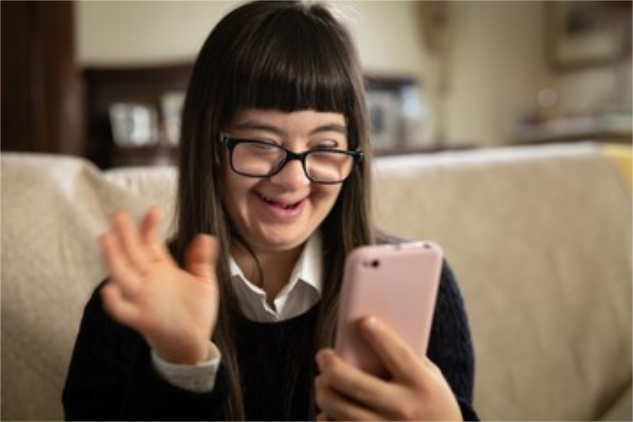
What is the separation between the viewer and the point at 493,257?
1282mm

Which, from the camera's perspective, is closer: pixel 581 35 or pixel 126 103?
pixel 126 103

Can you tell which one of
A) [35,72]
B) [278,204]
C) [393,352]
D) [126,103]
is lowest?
[393,352]

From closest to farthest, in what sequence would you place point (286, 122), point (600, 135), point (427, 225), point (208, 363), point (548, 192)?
point (208, 363) < point (286, 122) < point (427, 225) < point (548, 192) < point (600, 135)

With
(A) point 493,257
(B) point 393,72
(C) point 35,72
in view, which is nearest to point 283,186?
(A) point 493,257

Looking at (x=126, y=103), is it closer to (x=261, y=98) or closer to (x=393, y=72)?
(x=393, y=72)

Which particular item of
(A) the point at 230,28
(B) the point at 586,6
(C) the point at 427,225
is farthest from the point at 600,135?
(A) the point at 230,28

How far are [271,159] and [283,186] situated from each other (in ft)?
0.12

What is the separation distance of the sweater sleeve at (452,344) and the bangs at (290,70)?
1.02ft

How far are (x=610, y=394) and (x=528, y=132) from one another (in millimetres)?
2784

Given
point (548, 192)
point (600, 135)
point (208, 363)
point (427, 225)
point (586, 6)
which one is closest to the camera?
point (208, 363)

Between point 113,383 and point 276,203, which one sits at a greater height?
Result: point 276,203

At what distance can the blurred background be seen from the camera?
9.73 ft

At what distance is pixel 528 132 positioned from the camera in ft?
12.6

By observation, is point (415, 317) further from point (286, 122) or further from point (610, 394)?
point (610, 394)
